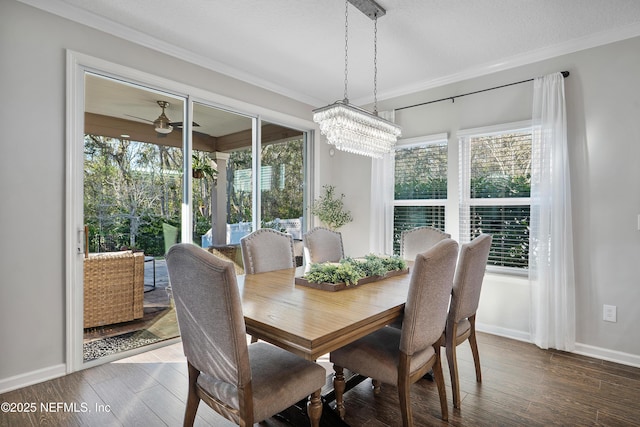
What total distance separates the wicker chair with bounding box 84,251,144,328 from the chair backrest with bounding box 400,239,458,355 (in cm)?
252

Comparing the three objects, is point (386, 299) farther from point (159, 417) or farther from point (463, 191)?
point (463, 191)

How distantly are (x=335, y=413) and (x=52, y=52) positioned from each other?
3142mm

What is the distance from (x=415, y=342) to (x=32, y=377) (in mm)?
2657

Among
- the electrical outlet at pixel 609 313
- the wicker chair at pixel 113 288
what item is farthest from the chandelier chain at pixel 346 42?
the electrical outlet at pixel 609 313

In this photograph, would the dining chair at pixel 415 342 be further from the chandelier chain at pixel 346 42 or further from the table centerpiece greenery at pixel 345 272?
the chandelier chain at pixel 346 42

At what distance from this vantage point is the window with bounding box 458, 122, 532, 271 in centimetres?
344

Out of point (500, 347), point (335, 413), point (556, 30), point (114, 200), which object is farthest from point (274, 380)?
point (556, 30)

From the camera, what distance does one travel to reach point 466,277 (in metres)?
2.13

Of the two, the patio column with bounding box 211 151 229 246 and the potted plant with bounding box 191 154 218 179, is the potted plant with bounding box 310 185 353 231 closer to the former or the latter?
the patio column with bounding box 211 151 229 246

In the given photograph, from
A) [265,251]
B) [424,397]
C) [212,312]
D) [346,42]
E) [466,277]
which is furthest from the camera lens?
[346,42]

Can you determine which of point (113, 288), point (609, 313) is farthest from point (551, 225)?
point (113, 288)

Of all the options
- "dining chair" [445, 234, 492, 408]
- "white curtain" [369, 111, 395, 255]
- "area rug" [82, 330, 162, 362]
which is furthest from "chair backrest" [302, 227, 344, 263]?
"area rug" [82, 330, 162, 362]

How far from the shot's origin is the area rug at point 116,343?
2.82m

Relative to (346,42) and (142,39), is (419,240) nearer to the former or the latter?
(346,42)
